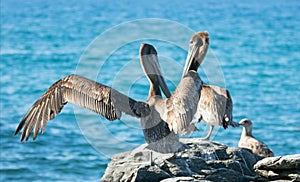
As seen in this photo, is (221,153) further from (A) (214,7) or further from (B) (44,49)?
(A) (214,7)

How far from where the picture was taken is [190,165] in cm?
821

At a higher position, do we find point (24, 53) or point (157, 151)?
point (24, 53)

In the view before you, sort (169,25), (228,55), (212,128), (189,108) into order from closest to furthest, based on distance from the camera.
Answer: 1. (189,108)
2. (212,128)
3. (228,55)
4. (169,25)

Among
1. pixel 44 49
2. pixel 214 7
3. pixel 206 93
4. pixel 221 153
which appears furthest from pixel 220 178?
pixel 214 7

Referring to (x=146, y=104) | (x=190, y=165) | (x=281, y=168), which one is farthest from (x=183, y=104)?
(x=281, y=168)

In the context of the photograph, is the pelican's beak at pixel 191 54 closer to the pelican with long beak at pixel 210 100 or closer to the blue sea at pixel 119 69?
the pelican with long beak at pixel 210 100

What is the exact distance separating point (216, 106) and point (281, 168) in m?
1.75

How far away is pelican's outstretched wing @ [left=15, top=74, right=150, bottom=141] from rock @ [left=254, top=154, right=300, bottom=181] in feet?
4.80

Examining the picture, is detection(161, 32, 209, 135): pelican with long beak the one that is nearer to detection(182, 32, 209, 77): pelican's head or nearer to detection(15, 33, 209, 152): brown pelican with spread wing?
detection(15, 33, 209, 152): brown pelican with spread wing

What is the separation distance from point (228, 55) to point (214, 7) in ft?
94.4

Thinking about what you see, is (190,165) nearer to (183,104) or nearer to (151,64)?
(183,104)

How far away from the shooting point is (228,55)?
3145cm

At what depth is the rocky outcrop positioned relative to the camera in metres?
8.02

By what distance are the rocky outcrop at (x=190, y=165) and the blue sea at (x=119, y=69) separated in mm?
2942
